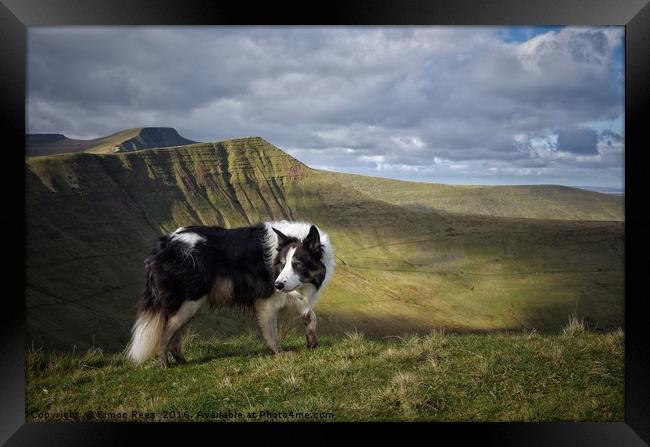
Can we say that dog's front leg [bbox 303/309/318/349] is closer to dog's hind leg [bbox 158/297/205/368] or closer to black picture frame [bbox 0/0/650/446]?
black picture frame [bbox 0/0/650/446]

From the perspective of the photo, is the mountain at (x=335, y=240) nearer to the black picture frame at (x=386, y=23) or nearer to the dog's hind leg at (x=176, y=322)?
the black picture frame at (x=386, y=23)

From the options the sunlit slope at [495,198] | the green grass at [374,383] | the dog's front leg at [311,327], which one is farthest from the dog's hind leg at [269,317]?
the sunlit slope at [495,198]

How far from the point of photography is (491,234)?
8.09 m

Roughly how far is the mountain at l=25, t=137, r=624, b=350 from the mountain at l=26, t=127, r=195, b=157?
0.17 metres

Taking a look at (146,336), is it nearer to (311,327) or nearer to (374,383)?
(311,327)

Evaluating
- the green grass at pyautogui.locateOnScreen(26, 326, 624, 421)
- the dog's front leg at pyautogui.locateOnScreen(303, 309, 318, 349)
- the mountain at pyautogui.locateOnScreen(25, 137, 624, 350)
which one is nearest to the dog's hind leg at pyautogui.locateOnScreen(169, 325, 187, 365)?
the green grass at pyautogui.locateOnScreen(26, 326, 624, 421)

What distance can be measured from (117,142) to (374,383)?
4401 millimetres

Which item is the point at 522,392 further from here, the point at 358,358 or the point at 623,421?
the point at 358,358

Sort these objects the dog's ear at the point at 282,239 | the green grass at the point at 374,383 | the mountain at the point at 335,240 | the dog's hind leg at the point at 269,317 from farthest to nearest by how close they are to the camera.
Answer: the mountain at the point at 335,240
the dog's hind leg at the point at 269,317
the dog's ear at the point at 282,239
the green grass at the point at 374,383

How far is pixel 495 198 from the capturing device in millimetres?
6367

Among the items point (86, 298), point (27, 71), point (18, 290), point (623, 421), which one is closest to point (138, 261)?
point (86, 298)

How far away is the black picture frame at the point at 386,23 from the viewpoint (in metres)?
4.12

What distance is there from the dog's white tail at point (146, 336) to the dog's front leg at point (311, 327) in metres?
1.57

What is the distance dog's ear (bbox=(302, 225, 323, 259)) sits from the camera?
487 cm
